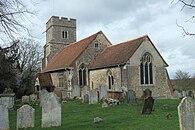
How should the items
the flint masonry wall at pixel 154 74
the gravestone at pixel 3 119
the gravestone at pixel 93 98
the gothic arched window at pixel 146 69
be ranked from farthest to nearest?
the gothic arched window at pixel 146 69
the flint masonry wall at pixel 154 74
the gravestone at pixel 93 98
the gravestone at pixel 3 119

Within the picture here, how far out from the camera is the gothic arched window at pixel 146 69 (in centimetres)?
2659

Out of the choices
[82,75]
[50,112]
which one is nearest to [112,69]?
[82,75]

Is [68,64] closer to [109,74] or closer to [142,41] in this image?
[109,74]

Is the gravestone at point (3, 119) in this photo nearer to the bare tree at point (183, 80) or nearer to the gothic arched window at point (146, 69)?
the gothic arched window at point (146, 69)

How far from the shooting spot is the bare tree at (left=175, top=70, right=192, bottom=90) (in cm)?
3995

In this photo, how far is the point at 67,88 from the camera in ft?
102

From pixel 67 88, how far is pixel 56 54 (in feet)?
38.5

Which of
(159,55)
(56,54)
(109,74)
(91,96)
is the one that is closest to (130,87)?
(109,74)

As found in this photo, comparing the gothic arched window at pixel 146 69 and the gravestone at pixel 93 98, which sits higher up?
the gothic arched window at pixel 146 69

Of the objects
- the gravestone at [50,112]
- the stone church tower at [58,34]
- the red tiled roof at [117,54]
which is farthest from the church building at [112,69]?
the gravestone at [50,112]

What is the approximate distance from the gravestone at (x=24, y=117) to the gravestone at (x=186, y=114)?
615 centimetres

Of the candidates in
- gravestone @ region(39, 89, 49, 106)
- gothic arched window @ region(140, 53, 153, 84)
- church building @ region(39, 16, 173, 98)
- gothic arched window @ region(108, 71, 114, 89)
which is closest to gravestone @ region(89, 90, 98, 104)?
church building @ region(39, 16, 173, 98)

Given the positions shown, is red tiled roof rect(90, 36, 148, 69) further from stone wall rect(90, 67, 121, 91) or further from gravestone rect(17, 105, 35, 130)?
gravestone rect(17, 105, 35, 130)

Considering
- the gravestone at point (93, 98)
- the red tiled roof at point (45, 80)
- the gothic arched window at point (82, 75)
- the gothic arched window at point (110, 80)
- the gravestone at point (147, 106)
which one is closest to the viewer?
the gravestone at point (147, 106)
